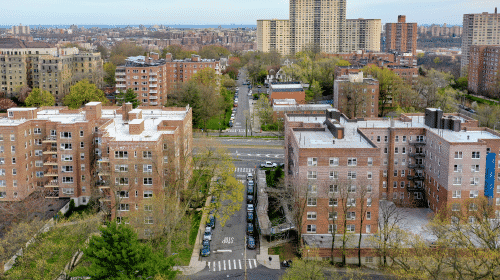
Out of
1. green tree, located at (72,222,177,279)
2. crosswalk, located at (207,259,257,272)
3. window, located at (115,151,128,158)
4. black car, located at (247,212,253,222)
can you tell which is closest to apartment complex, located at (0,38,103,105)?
window, located at (115,151,128,158)

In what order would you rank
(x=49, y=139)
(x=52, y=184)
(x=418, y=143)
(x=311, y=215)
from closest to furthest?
(x=311, y=215) → (x=418, y=143) → (x=52, y=184) → (x=49, y=139)

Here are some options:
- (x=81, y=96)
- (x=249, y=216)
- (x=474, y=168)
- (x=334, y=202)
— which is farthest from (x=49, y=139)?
(x=474, y=168)

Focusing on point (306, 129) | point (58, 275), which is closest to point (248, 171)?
point (306, 129)

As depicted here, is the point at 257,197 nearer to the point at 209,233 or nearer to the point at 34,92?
the point at 209,233

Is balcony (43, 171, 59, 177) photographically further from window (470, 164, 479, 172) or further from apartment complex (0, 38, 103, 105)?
apartment complex (0, 38, 103, 105)

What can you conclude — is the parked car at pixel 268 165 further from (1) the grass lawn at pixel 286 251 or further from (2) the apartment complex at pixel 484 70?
(2) the apartment complex at pixel 484 70

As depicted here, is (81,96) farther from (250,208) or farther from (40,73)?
(250,208)
